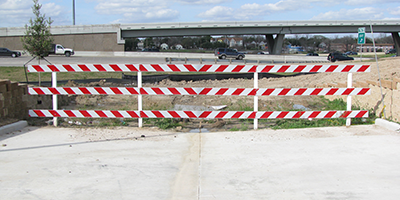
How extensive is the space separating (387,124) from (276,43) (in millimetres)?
65895

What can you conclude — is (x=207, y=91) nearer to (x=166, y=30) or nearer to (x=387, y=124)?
(x=387, y=124)

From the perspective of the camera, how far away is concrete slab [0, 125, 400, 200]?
4.61 meters

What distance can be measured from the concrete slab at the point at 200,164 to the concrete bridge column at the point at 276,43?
213 ft

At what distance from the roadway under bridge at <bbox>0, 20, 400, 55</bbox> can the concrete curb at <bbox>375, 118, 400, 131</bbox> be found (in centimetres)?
5971

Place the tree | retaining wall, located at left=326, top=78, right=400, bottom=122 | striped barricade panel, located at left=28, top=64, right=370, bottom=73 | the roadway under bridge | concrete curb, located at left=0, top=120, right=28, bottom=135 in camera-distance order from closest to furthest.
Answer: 1. concrete curb, located at left=0, top=120, right=28, bottom=135
2. striped barricade panel, located at left=28, top=64, right=370, bottom=73
3. retaining wall, located at left=326, top=78, right=400, bottom=122
4. the tree
5. the roadway under bridge

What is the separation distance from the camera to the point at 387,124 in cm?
802

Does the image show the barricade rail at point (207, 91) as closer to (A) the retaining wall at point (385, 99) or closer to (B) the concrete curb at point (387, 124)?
(B) the concrete curb at point (387, 124)

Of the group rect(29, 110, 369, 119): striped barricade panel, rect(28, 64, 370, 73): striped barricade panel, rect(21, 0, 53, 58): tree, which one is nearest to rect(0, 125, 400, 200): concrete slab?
rect(29, 110, 369, 119): striped barricade panel

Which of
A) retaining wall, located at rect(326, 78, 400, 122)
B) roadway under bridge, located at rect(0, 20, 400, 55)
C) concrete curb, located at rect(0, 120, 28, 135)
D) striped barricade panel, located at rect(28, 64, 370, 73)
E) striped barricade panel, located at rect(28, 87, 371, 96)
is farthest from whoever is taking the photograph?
roadway under bridge, located at rect(0, 20, 400, 55)

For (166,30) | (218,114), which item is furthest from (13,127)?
(166,30)

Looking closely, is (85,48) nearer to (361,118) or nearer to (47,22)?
(47,22)

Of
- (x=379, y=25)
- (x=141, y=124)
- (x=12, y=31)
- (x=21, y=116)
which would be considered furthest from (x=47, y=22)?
(x=379, y=25)

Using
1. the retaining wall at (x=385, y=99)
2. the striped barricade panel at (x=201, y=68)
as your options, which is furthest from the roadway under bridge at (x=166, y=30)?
the striped barricade panel at (x=201, y=68)

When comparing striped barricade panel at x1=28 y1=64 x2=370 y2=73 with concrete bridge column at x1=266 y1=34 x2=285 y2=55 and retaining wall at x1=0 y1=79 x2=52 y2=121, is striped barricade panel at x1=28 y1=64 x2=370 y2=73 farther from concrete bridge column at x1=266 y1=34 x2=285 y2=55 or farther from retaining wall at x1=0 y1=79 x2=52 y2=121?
A: concrete bridge column at x1=266 y1=34 x2=285 y2=55
